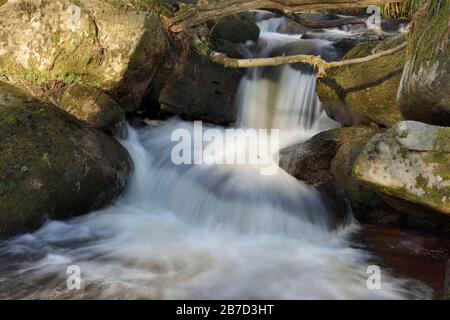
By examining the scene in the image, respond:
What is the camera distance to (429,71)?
4.61 meters

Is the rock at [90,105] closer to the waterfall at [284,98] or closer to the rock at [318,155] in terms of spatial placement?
the rock at [318,155]

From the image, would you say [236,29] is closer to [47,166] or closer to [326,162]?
[326,162]

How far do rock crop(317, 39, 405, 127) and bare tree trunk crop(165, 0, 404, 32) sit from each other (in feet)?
5.02

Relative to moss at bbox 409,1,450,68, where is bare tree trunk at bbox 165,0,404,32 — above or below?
above

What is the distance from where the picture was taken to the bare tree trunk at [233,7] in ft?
18.5

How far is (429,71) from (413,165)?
1148mm

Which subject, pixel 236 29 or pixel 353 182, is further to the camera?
pixel 236 29

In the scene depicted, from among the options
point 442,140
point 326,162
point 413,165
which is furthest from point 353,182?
point 442,140

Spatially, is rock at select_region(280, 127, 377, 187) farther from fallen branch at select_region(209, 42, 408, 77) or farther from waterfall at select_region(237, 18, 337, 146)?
waterfall at select_region(237, 18, 337, 146)

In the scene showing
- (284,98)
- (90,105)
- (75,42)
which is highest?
(75,42)

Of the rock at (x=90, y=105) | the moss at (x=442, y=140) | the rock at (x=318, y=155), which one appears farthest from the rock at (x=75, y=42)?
the moss at (x=442, y=140)

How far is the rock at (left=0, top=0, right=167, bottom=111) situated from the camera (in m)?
6.09

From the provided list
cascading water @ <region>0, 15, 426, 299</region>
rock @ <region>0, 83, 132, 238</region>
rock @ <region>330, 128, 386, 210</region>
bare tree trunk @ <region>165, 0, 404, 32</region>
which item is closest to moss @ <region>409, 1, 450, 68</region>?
bare tree trunk @ <region>165, 0, 404, 32</region>

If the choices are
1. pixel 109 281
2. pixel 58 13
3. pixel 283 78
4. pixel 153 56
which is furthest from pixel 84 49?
pixel 283 78
